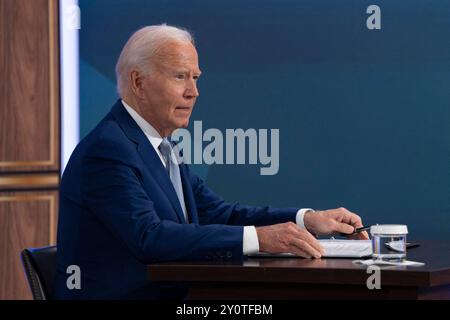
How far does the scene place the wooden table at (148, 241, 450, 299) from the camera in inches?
82.6

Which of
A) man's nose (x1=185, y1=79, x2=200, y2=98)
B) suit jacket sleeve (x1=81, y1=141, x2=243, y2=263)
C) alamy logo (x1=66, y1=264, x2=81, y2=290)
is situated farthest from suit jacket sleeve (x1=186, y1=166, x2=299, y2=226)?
alamy logo (x1=66, y1=264, x2=81, y2=290)

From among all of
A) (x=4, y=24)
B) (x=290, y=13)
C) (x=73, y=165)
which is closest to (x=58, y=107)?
(x=4, y=24)

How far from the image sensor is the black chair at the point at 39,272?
2571 millimetres

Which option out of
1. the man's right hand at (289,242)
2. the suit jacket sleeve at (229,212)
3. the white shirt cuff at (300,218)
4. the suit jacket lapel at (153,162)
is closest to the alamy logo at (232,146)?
the suit jacket sleeve at (229,212)

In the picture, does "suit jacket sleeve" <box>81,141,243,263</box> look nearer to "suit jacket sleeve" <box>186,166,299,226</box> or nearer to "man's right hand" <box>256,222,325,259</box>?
"man's right hand" <box>256,222,325,259</box>

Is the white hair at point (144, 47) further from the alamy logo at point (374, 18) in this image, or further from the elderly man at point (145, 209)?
the alamy logo at point (374, 18)

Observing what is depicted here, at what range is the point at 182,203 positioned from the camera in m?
2.86

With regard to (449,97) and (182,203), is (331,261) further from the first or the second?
(449,97)

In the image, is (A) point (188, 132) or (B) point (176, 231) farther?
(A) point (188, 132)

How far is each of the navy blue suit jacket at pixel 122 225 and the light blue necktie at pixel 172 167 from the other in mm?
126

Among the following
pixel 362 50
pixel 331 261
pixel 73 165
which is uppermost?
pixel 362 50

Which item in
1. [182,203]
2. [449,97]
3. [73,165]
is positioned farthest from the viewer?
[449,97]

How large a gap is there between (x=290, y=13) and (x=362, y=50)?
1.54 feet

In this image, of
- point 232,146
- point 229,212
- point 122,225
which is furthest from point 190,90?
point 232,146
